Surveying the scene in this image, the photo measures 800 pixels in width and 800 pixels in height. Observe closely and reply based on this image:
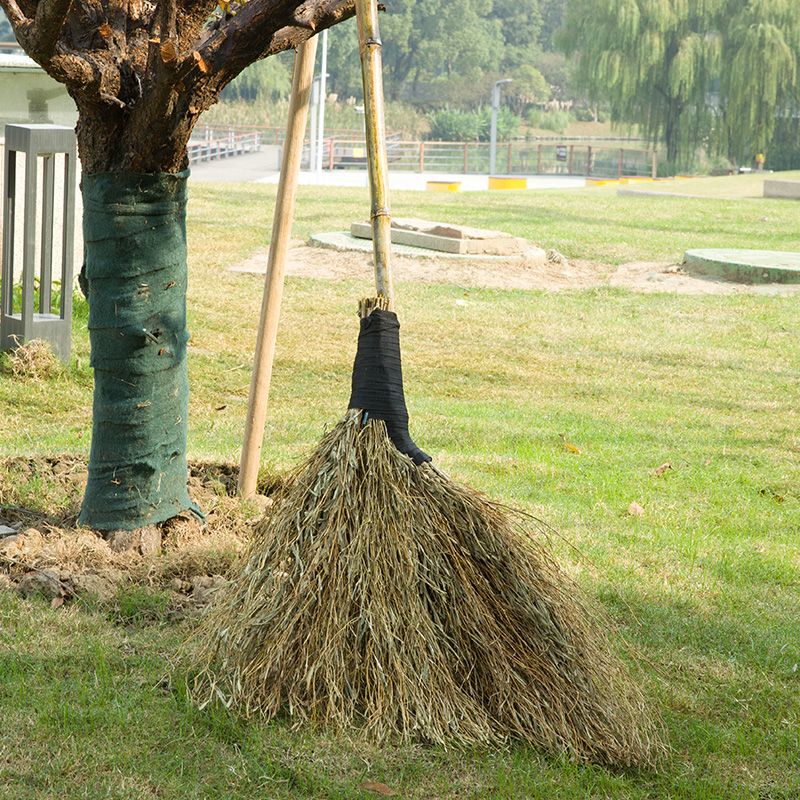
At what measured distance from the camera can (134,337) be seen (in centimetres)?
328

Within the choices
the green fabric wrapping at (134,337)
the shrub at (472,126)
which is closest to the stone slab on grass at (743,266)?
the green fabric wrapping at (134,337)

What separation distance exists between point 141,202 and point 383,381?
1.18 m

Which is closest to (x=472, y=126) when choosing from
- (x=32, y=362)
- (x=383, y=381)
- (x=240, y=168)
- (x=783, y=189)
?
(x=240, y=168)

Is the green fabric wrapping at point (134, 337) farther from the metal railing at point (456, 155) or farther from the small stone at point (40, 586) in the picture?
the metal railing at point (456, 155)

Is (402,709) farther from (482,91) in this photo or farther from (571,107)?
(571,107)

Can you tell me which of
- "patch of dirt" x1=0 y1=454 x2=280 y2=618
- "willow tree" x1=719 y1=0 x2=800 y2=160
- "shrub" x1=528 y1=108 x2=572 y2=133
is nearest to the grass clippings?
"patch of dirt" x1=0 y1=454 x2=280 y2=618

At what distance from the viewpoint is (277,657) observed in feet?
7.98

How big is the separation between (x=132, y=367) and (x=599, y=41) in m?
41.7

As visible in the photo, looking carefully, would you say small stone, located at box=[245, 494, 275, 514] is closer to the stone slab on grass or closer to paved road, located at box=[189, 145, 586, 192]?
the stone slab on grass

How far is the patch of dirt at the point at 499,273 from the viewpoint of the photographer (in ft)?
36.8

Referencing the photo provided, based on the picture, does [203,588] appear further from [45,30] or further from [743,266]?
[743,266]

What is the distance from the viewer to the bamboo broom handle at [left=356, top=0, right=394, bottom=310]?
8.90 feet

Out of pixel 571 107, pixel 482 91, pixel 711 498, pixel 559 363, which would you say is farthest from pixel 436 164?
pixel 711 498

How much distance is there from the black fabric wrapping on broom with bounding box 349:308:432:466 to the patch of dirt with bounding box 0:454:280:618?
944mm
